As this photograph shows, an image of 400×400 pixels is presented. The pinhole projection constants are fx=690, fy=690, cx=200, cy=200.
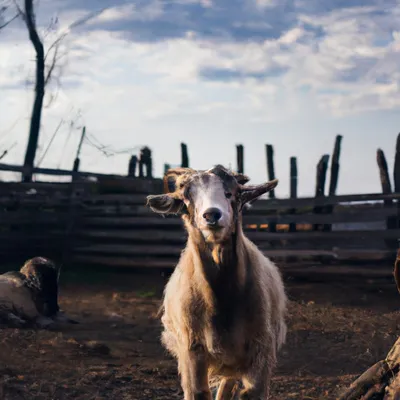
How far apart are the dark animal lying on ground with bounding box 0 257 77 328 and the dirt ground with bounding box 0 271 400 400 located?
0.34 meters

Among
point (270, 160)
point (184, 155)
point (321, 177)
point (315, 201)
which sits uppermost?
point (184, 155)

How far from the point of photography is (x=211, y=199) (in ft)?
15.8

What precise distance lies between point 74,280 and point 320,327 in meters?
6.81

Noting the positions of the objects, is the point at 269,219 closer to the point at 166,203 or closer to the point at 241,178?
the point at 241,178

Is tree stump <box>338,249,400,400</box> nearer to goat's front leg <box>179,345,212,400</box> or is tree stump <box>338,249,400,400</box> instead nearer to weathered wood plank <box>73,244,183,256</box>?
goat's front leg <box>179,345,212,400</box>

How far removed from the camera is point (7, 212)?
53.6ft

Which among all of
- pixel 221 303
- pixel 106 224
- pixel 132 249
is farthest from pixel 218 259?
pixel 106 224

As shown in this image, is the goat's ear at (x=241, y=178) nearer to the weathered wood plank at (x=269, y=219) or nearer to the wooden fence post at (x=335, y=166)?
the weathered wood plank at (x=269, y=219)

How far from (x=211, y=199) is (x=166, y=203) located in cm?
56

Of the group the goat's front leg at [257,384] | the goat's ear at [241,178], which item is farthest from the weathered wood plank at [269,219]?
the goat's front leg at [257,384]

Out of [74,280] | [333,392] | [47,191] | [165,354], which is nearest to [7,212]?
[47,191]

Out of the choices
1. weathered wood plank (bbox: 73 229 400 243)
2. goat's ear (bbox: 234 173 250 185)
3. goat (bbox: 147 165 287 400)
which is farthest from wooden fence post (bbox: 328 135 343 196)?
goat (bbox: 147 165 287 400)

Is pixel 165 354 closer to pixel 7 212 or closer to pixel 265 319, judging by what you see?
Result: pixel 265 319

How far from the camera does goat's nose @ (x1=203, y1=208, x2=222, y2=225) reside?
466 centimetres
